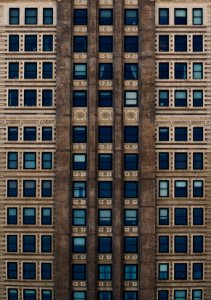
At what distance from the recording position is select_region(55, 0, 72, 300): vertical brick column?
4809cm

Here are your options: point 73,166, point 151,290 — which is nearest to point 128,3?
point 73,166

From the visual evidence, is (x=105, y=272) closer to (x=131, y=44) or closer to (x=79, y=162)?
(x=79, y=162)

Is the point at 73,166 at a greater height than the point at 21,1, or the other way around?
the point at 21,1

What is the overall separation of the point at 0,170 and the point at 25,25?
1582cm

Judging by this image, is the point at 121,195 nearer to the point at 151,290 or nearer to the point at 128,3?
the point at 151,290

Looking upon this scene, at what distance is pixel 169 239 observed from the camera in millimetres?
48812

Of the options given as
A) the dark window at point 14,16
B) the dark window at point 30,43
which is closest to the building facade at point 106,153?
the dark window at point 30,43

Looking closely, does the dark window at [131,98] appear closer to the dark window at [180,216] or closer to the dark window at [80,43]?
the dark window at [80,43]

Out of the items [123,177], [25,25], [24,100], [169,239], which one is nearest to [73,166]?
[123,177]

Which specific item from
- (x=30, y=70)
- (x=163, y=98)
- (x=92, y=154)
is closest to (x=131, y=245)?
(x=92, y=154)

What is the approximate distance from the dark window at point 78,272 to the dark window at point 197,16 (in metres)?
28.7

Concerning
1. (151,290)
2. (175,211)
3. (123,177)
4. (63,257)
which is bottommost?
(151,290)

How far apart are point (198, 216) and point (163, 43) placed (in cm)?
1882

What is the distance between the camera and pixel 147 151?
48.6 m
